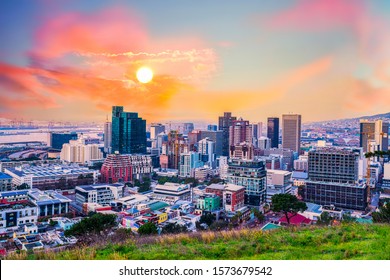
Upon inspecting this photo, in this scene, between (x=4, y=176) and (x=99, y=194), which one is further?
(x=4, y=176)

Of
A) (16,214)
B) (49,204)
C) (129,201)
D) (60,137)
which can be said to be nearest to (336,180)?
Result: (129,201)

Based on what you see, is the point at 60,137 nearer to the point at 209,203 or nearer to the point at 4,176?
the point at 4,176

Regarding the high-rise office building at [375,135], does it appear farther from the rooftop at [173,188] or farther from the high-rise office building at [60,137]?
the high-rise office building at [60,137]

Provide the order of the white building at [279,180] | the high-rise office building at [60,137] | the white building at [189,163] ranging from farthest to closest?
1. the white building at [189,163]
2. the white building at [279,180]
3. the high-rise office building at [60,137]

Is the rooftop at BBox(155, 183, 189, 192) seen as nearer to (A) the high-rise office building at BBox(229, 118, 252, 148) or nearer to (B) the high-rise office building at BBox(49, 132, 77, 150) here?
(A) the high-rise office building at BBox(229, 118, 252, 148)

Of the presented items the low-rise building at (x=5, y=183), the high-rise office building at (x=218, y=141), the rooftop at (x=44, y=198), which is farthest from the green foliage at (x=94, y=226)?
the high-rise office building at (x=218, y=141)
